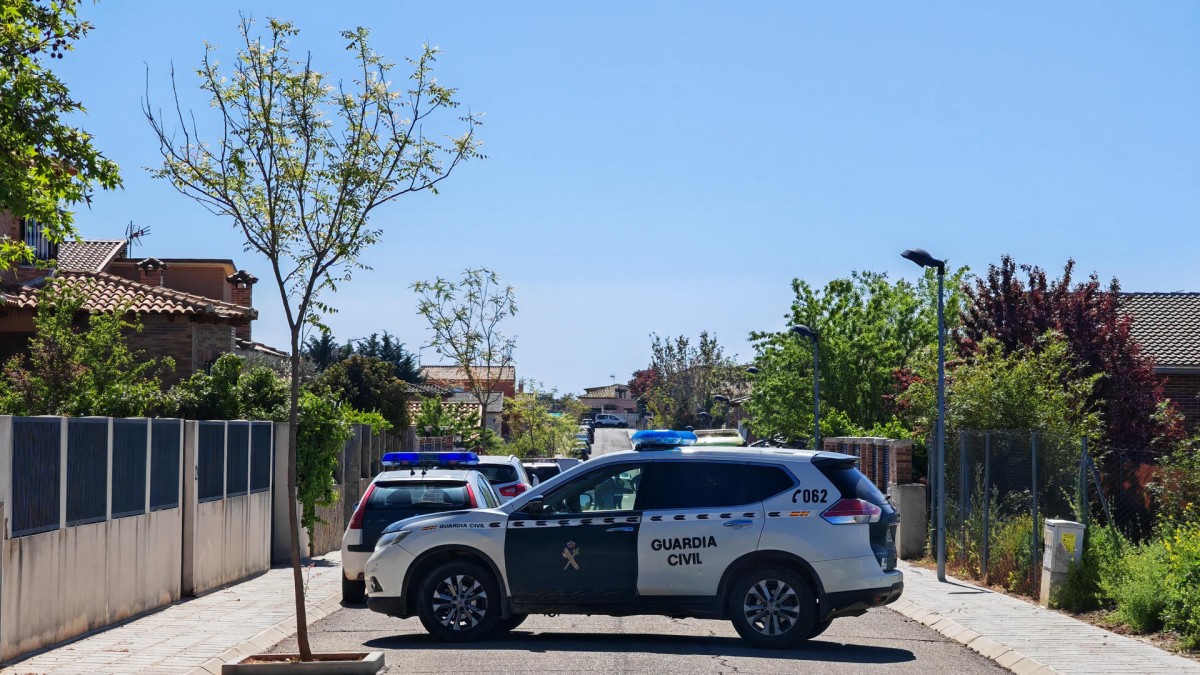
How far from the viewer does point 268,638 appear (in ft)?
42.6

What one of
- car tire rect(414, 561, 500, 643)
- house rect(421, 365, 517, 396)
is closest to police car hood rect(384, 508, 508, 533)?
car tire rect(414, 561, 500, 643)

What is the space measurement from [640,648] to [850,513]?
2279mm

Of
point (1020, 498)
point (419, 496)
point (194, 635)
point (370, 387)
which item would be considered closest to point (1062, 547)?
point (1020, 498)

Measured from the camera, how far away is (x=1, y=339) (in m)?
28.1

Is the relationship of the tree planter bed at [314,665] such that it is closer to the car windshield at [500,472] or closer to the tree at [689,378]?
the car windshield at [500,472]

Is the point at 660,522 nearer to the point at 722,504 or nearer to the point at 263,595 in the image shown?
the point at 722,504

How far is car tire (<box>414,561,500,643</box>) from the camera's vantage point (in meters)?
12.9

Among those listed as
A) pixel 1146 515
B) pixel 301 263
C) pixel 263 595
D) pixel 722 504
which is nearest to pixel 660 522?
pixel 722 504

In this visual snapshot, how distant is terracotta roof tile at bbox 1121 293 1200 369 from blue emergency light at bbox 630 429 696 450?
26741 millimetres

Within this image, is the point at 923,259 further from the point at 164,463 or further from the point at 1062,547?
the point at 164,463

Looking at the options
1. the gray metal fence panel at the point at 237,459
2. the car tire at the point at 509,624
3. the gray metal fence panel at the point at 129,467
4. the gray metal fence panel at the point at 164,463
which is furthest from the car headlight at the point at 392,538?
the gray metal fence panel at the point at 237,459

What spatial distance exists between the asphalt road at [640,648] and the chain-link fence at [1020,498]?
3.49m

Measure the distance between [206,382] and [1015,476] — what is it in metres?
12.8

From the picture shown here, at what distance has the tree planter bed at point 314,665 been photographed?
10.6 metres
